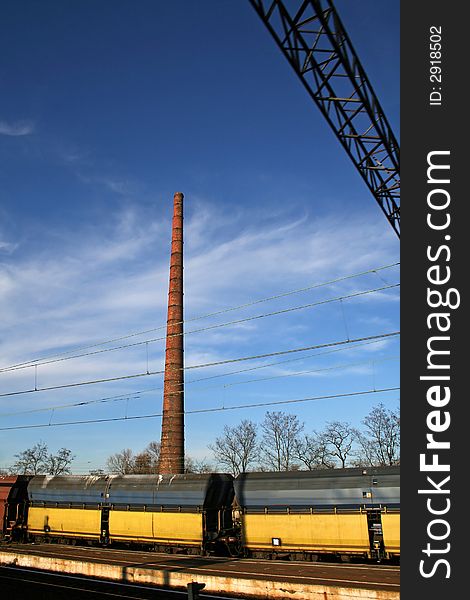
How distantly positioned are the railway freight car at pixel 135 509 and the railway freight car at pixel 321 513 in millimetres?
1371

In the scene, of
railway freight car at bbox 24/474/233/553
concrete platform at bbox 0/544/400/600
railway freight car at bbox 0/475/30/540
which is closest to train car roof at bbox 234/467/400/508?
railway freight car at bbox 24/474/233/553

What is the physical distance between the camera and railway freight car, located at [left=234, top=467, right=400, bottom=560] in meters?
18.0

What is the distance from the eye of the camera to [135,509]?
23828 mm

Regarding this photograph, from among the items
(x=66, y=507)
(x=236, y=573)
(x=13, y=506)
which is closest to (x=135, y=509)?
(x=66, y=507)

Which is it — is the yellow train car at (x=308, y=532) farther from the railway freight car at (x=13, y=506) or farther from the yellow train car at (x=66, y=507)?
the railway freight car at (x=13, y=506)

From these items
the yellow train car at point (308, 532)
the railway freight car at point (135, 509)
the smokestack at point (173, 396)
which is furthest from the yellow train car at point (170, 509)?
the smokestack at point (173, 396)

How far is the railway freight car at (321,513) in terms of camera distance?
59.0 ft

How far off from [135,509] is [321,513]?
8927 mm

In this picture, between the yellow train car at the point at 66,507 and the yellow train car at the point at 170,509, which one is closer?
the yellow train car at the point at 170,509

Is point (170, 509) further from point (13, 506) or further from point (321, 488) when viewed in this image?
point (13, 506)

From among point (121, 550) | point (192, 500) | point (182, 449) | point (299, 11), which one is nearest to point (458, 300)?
point (299, 11)

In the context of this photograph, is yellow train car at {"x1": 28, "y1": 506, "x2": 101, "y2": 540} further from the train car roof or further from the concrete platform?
the train car roof

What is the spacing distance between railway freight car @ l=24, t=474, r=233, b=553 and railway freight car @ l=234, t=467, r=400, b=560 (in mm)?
1371

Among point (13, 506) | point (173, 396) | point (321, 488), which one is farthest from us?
point (173, 396)
